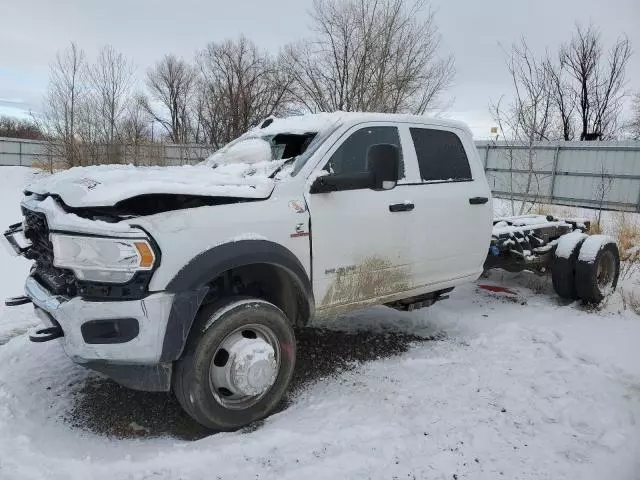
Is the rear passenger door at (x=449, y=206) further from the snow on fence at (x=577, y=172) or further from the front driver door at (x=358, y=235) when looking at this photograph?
the snow on fence at (x=577, y=172)

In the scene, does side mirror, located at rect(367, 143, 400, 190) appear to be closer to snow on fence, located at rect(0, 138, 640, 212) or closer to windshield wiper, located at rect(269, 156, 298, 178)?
windshield wiper, located at rect(269, 156, 298, 178)

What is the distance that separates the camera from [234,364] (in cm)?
307

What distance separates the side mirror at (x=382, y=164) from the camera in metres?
3.53

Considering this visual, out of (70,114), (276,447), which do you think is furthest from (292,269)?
(70,114)

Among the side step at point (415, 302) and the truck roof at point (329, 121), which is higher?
the truck roof at point (329, 121)

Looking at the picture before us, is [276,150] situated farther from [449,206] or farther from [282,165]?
[449,206]

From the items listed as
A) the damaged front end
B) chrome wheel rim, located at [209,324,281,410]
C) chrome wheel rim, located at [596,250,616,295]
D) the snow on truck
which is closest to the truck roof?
the snow on truck

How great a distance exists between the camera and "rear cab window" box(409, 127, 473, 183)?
4.42 m

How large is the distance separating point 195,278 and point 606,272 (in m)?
5.32

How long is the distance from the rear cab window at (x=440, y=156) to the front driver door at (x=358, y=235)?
0.26 metres

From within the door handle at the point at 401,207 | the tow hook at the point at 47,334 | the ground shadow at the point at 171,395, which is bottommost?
the ground shadow at the point at 171,395

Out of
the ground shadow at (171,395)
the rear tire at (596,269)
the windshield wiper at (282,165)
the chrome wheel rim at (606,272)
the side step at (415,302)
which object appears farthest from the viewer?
the chrome wheel rim at (606,272)

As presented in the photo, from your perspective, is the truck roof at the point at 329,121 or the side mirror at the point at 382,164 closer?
the side mirror at the point at 382,164

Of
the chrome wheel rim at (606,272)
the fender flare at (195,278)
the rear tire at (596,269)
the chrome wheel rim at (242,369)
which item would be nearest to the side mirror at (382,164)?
the fender flare at (195,278)
